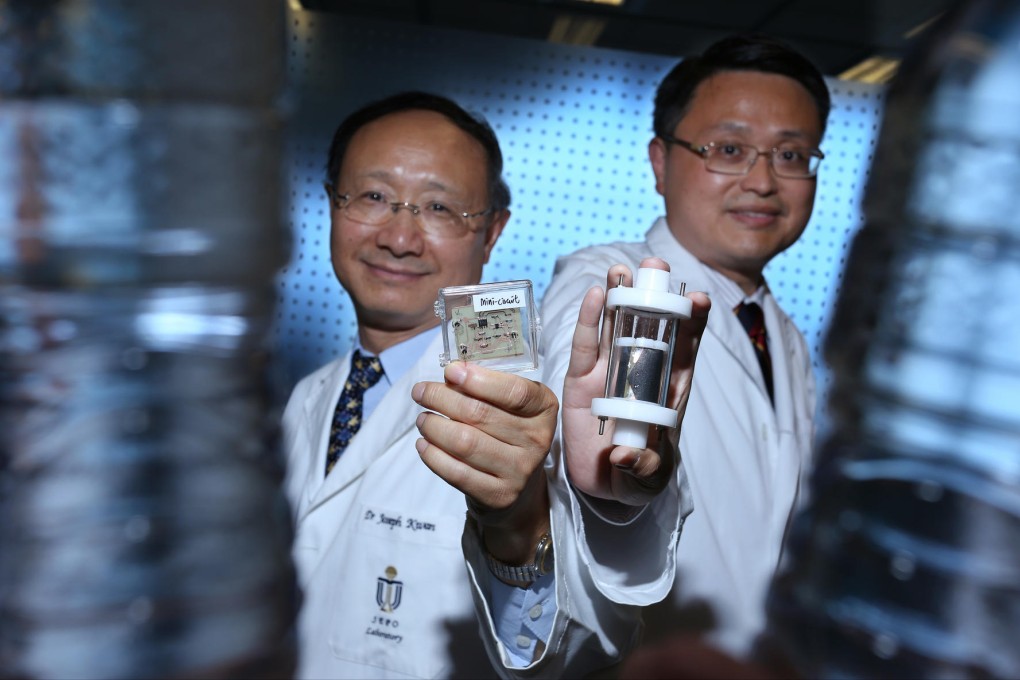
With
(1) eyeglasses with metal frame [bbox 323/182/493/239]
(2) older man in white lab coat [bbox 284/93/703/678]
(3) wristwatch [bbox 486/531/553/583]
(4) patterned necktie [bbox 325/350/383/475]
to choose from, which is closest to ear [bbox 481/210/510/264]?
(2) older man in white lab coat [bbox 284/93/703/678]

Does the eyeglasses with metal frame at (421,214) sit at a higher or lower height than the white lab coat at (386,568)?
higher

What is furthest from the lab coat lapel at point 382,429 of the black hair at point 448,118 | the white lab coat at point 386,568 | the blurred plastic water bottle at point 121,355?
the blurred plastic water bottle at point 121,355

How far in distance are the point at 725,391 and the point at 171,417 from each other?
1141 mm

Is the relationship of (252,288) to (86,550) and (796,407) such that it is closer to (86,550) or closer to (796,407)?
(86,550)

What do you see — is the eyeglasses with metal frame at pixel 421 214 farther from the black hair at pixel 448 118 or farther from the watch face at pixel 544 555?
the watch face at pixel 544 555

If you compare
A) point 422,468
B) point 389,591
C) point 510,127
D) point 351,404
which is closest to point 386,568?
point 389,591

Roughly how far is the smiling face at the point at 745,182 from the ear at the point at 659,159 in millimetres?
85

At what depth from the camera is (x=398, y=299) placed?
1.37 m

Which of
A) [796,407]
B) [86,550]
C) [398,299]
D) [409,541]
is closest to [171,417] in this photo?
[86,550]

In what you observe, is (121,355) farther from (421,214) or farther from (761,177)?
(761,177)

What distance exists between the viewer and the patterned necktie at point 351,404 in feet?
4.63

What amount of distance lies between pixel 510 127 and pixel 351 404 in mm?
883

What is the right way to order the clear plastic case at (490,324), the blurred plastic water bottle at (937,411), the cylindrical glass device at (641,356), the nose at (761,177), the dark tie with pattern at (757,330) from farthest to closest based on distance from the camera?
the dark tie with pattern at (757,330) → the nose at (761,177) → the clear plastic case at (490,324) → the cylindrical glass device at (641,356) → the blurred plastic water bottle at (937,411)

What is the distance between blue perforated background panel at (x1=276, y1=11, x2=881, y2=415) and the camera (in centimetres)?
205
